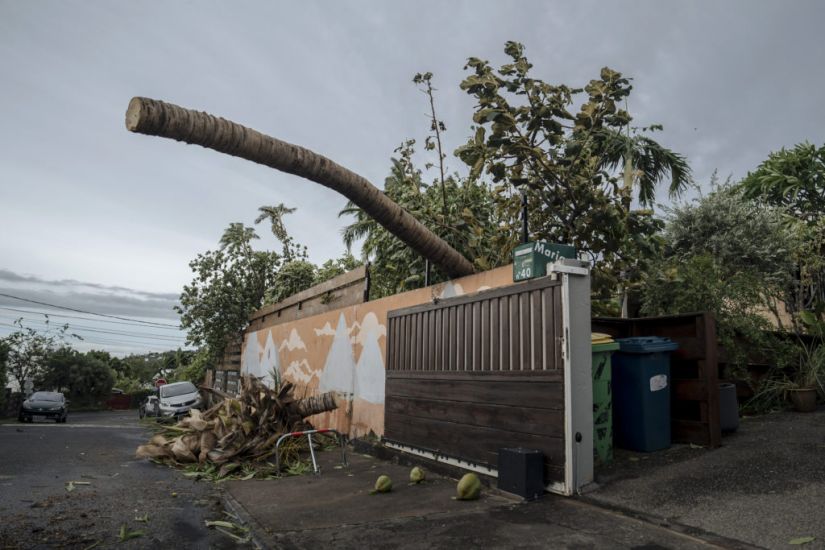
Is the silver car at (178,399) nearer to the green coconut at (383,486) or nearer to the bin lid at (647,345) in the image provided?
the green coconut at (383,486)

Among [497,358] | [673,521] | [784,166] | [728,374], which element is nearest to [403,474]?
[497,358]

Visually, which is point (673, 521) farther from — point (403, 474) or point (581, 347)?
point (403, 474)

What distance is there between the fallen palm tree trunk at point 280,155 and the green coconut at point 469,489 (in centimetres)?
289

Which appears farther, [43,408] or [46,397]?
[46,397]

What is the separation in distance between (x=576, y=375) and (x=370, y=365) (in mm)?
4630

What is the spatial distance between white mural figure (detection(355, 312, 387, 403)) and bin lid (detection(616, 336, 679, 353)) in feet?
12.7

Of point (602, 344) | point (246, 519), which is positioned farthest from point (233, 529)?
point (602, 344)

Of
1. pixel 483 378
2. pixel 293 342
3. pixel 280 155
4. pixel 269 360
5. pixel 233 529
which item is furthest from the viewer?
pixel 269 360

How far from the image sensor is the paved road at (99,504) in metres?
4.11

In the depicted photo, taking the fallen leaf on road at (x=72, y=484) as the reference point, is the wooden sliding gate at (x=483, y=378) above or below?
above

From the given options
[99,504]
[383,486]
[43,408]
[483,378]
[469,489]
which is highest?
[483,378]

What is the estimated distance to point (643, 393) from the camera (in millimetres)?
5344

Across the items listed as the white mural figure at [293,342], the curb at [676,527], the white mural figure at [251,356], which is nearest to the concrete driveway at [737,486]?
the curb at [676,527]

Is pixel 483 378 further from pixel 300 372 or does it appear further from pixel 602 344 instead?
pixel 300 372
